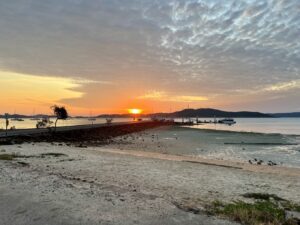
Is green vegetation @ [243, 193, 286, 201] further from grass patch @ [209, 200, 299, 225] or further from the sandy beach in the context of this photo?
grass patch @ [209, 200, 299, 225]

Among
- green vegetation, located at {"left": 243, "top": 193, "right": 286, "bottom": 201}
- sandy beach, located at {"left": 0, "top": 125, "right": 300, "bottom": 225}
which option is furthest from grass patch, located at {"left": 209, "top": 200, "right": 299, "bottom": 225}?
green vegetation, located at {"left": 243, "top": 193, "right": 286, "bottom": 201}

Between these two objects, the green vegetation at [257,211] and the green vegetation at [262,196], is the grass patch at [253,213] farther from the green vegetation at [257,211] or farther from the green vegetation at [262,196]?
the green vegetation at [262,196]

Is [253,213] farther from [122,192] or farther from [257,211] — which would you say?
[122,192]

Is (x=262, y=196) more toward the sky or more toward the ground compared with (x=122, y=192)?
more toward the ground

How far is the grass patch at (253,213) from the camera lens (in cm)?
918

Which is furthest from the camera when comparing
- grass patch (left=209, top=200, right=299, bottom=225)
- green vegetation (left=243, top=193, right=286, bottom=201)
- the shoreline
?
green vegetation (left=243, top=193, right=286, bottom=201)

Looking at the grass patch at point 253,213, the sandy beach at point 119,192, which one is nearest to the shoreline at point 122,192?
the sandy beach at point 119,192

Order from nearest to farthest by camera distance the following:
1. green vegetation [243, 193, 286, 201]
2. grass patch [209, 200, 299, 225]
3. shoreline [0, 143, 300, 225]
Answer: grass patch [209, 200, 299, 225], shoreline [0, 143, 300, 225], green vegetation [243, 193, 286, 201]

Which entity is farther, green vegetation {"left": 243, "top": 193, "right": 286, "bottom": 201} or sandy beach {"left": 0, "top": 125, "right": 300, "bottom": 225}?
green vegetation {"left": 243, "top": 193, "right": 286, "bottom": 201}

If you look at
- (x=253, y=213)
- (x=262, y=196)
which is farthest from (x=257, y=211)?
(x=262, y=196)

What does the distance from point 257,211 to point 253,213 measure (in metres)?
0.31

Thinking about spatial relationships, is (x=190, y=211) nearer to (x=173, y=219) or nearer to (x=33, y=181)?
(x=173, y=219)

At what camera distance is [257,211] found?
9977 millimetres

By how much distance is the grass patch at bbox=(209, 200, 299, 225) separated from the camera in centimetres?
918
